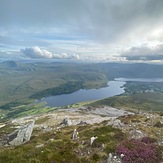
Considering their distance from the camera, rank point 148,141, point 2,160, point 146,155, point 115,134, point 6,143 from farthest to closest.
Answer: point 6,143 → point 115,134 → point 148,141 → point 146,155 → point 2,160

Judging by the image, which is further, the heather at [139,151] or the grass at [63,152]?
the heather at [139,151]

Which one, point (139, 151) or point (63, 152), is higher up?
point (139, 151)

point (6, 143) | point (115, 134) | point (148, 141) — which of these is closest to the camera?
point (148, 141)

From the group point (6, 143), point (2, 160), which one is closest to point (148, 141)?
point (2, 160)

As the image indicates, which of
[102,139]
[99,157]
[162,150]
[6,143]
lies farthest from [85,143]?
[6,143]

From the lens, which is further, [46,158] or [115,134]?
[115,134]

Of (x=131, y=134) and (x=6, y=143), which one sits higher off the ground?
(x=131, y=134)

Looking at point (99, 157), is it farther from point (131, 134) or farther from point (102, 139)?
point (131, 134)

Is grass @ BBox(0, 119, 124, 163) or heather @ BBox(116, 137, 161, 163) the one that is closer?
grass @ BBox(0, 119, 124, 163)

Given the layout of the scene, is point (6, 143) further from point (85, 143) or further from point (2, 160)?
point (85, 143)
